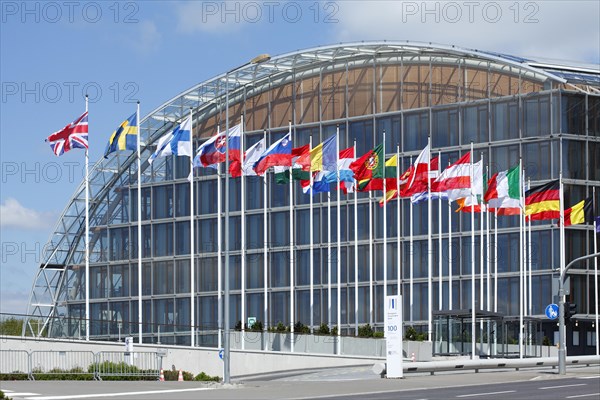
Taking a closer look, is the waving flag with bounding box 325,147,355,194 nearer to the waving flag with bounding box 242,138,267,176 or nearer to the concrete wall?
the waving flag with bounding box 242,138,267,176

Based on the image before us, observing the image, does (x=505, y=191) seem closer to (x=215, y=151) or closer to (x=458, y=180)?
(x=458, y=180)

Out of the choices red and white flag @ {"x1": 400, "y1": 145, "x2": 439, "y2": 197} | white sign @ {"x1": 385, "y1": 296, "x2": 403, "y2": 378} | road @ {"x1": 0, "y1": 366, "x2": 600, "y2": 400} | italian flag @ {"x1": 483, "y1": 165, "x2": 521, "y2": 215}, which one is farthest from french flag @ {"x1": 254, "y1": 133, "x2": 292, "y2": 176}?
white sign @ {"x1": 385, "y1": 296, "x2": 403, "y2": 378}

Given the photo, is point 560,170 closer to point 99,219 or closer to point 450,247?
point 450,247

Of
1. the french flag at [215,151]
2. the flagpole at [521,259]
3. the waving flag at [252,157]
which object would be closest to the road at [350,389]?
the french flag at [215,151]

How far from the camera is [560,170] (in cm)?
8250

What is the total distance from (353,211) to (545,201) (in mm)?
26101

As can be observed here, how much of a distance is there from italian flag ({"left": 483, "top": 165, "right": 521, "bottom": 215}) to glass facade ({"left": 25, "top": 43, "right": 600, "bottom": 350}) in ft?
41.1

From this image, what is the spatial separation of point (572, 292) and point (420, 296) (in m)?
11.0

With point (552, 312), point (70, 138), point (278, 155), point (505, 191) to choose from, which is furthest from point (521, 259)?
point (70, 138)

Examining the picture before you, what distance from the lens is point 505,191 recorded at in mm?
66938

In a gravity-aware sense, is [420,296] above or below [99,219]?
below

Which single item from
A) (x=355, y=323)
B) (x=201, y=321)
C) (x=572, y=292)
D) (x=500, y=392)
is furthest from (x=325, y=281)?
(x=500, y=392)

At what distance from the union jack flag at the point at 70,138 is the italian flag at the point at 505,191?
22.1 m

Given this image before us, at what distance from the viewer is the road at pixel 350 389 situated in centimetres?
3578
